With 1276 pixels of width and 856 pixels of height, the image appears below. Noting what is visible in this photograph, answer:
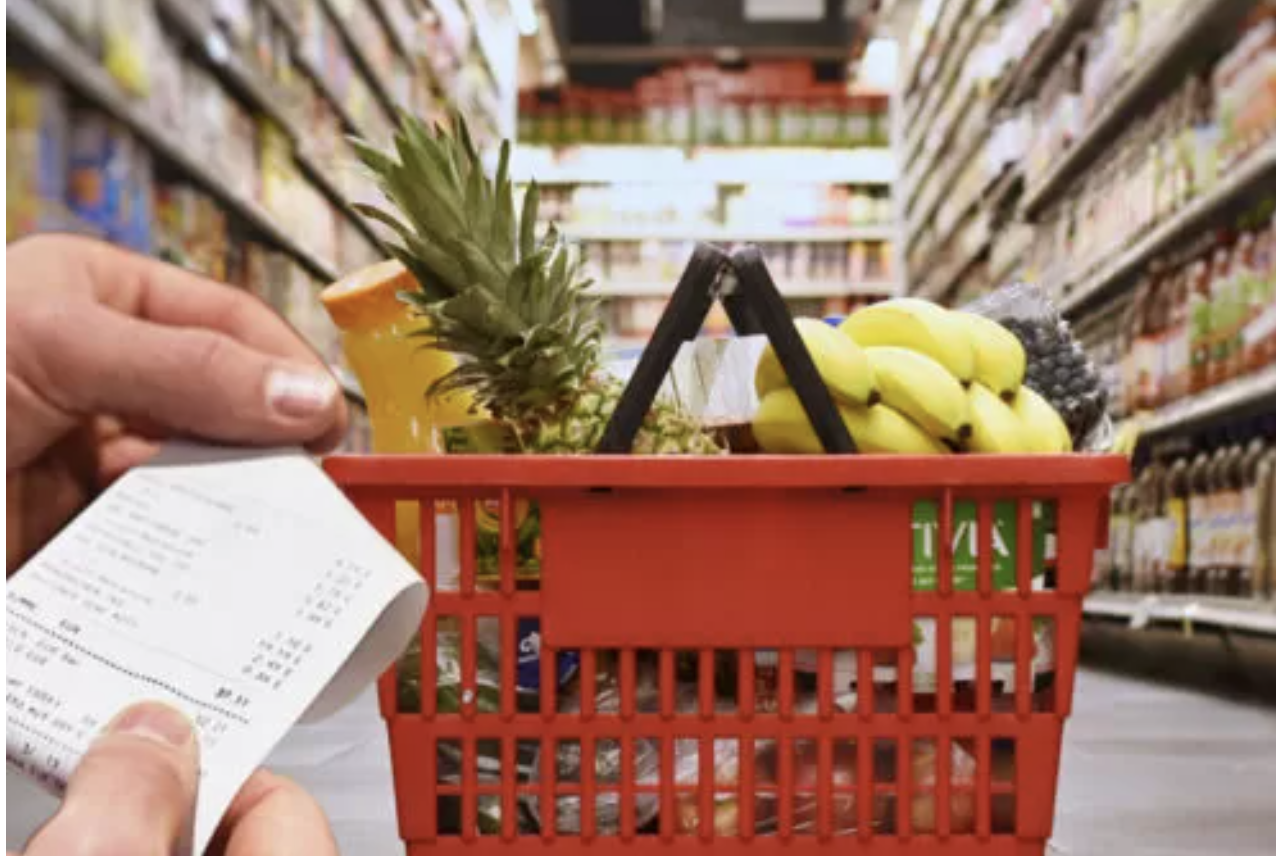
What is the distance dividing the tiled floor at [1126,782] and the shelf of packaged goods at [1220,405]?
643mm

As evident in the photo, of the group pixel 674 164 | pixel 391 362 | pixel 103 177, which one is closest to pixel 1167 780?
pixel 391 362

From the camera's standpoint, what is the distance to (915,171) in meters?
9.20

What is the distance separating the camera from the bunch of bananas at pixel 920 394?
3.74 ft

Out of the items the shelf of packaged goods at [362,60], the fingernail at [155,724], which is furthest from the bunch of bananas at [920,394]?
the shelf of packaged goods at [362,60]

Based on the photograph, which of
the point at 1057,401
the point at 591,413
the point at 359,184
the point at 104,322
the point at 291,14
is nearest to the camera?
the point at 104,322

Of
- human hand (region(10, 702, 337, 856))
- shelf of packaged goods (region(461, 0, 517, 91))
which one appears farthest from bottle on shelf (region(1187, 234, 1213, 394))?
shelf of packaged goods (region(461, 0, 517, 91))

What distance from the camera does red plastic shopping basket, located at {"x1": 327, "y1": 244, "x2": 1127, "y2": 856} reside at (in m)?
1.02

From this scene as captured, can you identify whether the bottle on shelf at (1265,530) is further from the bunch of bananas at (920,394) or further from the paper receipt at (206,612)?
the paper receipt at (206,612)

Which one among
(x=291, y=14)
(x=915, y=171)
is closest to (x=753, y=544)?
(x=291, y=14)

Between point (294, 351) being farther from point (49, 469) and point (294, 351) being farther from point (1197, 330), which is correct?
point (1197, 330)

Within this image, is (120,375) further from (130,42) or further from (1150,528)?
(1150,528)

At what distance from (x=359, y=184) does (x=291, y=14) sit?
1169mm

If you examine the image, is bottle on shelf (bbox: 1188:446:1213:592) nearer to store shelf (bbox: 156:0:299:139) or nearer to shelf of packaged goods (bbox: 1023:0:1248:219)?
shelf of packaged goods (bbox: 1023:0:1248:219)

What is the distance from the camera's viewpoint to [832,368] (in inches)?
45.1
